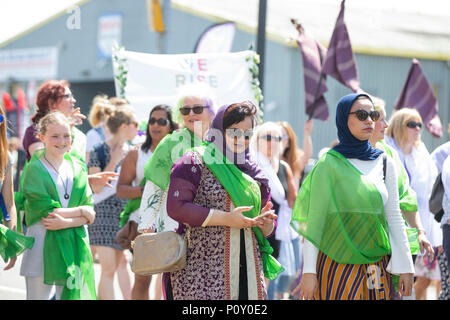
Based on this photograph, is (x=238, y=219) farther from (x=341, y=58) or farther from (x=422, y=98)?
(x=422, y=98)

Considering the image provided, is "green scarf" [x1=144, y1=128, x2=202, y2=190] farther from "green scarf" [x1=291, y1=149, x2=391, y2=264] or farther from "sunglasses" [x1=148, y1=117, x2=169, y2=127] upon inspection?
"green scarf" [x1=291, y1=149, x2=391, y2=264]

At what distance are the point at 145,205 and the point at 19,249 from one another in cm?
87

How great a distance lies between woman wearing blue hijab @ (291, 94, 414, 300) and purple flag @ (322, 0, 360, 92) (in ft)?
10.2

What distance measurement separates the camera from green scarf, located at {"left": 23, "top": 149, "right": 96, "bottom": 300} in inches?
207

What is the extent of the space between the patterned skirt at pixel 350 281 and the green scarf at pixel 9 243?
6.59ft

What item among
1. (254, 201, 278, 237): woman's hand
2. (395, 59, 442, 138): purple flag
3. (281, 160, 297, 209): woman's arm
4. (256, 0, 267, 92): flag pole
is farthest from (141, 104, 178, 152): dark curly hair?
(395, 59, 442, 138): purple flag

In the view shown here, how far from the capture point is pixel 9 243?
4887 millimetres

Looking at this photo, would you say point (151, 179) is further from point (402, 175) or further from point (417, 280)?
point (417, 280)

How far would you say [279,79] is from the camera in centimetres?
2195

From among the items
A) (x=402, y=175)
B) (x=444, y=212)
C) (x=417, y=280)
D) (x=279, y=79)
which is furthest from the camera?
(x=279, y=79)

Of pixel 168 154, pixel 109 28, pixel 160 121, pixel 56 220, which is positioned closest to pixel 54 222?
pixel 56 220

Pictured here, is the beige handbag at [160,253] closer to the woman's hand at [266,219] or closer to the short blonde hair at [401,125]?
the woman's hand at [266,219]

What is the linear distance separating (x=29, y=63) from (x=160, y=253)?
95.1 ft
